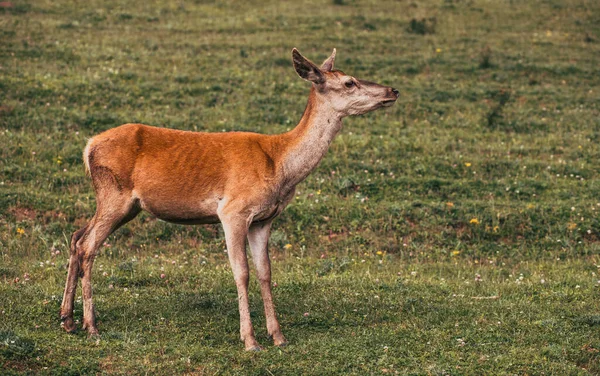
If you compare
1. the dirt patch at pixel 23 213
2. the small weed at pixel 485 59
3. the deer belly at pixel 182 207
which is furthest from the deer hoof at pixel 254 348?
the small weed at pixel 485 59

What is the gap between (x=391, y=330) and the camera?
853 cm

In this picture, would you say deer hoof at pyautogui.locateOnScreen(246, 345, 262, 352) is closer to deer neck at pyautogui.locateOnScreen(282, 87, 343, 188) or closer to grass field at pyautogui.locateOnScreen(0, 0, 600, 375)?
grass field at pyautogui.locateOnScreen(0, 0, 600, 375)

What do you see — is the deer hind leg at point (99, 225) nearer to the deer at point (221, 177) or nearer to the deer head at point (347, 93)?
the deer at point (221, 177)

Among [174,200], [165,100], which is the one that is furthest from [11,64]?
[174,200]

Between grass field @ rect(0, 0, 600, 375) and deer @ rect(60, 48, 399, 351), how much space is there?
2.14ft

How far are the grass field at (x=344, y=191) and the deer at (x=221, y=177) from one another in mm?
652

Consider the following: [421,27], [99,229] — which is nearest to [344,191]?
[99,229]

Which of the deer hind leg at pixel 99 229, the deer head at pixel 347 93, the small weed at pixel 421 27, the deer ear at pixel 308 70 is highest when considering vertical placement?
the deer ear at pixel 308 70

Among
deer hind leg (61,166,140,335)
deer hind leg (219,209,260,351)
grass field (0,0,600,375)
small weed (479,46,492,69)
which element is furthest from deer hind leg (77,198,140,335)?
small weed (479,46,492,69)

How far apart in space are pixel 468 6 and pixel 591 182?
559 inches

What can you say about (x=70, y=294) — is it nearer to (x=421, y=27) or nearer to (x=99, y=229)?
(x=99, y=229)

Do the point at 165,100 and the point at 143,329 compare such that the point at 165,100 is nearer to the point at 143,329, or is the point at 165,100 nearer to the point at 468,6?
the point at 143,329

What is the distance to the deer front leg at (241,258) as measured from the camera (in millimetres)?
8211

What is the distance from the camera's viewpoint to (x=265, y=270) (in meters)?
8.65
